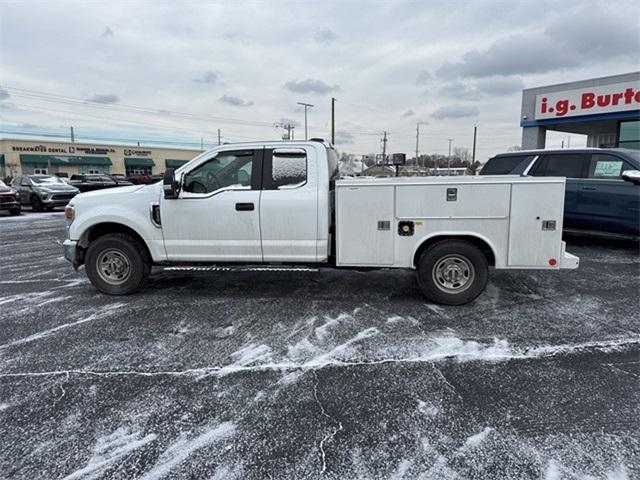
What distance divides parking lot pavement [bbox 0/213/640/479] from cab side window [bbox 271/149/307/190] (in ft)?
4.99

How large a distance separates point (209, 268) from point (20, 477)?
3.38m


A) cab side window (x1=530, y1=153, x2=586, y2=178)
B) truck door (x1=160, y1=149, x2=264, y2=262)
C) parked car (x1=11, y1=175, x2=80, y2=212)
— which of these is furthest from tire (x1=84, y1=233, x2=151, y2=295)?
parked car (x1=11, y1=175, x2=80, y2=212)

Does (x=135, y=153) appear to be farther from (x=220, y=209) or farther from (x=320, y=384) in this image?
(x=320, y=384)

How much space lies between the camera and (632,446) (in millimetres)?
2643

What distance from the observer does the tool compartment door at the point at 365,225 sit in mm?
5043

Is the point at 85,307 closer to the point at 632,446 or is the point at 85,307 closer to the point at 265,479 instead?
the point at 265,479

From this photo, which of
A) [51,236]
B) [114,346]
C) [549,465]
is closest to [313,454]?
[549,465]

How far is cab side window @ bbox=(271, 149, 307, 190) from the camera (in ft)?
17.5

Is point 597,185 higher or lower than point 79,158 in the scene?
lower

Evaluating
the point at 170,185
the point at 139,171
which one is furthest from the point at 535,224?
the point at 139,171

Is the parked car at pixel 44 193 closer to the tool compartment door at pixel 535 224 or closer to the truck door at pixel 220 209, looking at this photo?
the truck door at pixel 220 209

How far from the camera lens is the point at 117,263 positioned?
18.9 feet

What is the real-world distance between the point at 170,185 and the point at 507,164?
7.16 m

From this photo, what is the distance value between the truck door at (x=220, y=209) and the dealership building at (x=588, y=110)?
17310 millimetres
